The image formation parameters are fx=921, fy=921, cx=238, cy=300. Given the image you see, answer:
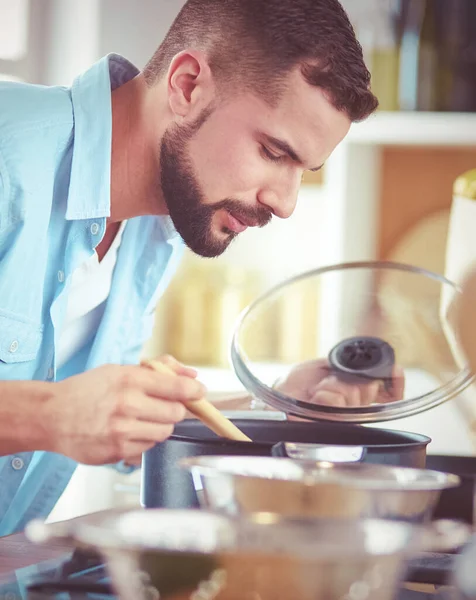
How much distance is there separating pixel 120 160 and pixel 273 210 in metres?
0.24

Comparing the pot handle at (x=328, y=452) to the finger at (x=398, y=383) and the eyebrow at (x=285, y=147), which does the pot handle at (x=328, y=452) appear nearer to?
the finger at (x=398, y=383)

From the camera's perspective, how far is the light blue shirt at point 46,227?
3.51 feet

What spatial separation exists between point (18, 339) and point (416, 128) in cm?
117

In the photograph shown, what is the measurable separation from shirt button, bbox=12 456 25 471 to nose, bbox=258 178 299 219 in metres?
0.45

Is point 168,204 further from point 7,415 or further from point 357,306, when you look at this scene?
point 7,415

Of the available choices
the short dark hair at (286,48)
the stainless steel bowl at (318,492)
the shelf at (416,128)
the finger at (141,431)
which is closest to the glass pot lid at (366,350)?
the short dark hair at (286,48)

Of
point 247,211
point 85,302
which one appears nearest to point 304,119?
point 247,211

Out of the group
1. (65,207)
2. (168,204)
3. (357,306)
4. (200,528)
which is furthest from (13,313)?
(200,528)

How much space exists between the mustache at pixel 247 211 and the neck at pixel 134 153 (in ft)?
0.41

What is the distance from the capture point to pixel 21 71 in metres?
2.07

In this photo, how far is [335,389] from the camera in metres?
1.07

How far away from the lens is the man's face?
3.69ft

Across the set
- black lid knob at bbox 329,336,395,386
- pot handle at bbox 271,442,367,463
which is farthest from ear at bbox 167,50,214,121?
pot handle at bbox 271,442,367,463

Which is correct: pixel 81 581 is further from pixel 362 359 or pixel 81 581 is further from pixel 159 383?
pixel 362 359
